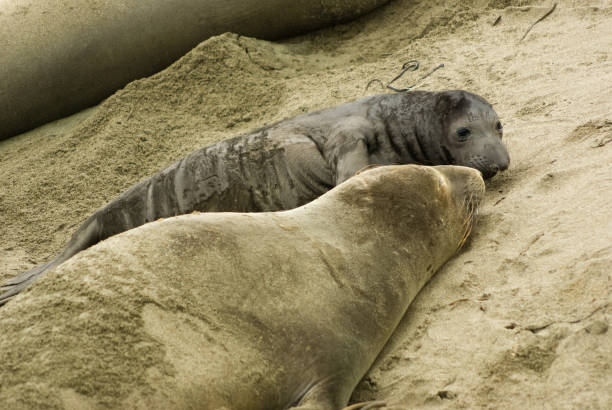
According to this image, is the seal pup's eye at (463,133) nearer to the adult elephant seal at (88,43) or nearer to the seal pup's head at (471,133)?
the seal pup's head at (471,133)

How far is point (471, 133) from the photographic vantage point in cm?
385

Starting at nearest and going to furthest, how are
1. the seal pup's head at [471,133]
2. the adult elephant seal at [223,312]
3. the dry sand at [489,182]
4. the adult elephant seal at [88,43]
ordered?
the adult elephant seal at [223,312] → the dry sand at [489,182] → the seal pup's head at [471,133] → the adult elephant seal at [88,43]

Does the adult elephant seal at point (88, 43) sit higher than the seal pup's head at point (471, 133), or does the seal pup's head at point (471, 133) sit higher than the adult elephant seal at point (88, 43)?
the adult elephant seal at point (88, 43)

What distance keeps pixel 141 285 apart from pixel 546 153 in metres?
2.45

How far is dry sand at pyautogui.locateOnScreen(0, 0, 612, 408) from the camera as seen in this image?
1.93 meters

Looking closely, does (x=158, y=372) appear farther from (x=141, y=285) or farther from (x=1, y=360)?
(x=1, y=360)

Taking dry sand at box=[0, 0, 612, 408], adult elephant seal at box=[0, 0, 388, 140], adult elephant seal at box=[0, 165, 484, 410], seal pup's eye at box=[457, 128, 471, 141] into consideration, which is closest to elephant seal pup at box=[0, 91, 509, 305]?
seal pup's eye at box=[457, 128, 471, 141]

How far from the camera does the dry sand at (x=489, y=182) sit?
193 cm

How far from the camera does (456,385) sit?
1920mm

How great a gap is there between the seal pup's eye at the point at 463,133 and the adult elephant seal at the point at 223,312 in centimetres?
151

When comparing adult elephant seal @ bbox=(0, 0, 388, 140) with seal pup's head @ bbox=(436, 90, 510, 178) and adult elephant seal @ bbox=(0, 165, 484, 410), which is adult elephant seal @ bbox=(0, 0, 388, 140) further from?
adult elephant seal @ bbox=(0, 165, 484, 410)

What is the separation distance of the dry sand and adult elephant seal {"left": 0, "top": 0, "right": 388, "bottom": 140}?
0.26 m

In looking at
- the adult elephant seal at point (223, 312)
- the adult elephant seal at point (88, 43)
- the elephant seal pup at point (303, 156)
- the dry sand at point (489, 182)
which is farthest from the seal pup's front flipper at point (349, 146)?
the adult elephant seal at point (88, 43)

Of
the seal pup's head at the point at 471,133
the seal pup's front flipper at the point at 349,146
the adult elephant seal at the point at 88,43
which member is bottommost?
the seal pup's head at the point at 471,133
